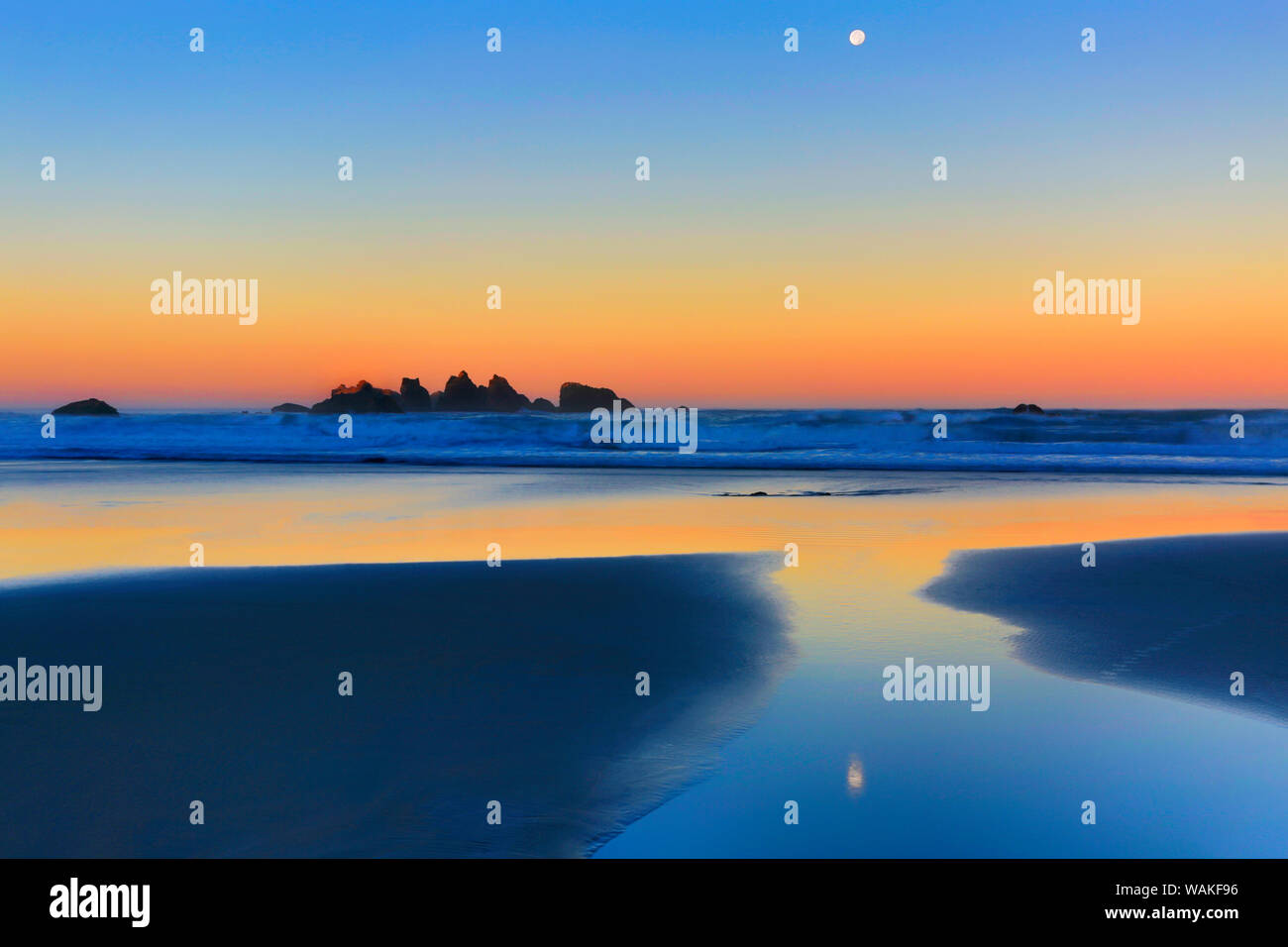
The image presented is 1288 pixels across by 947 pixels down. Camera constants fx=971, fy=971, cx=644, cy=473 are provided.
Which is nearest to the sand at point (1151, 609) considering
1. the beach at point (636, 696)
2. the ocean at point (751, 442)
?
the beach at point (636, 696)

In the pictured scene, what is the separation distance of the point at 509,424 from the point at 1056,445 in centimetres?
2298

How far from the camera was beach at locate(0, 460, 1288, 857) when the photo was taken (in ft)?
11.2

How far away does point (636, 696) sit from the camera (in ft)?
15.9

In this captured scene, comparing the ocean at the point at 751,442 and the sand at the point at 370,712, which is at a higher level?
the ocean at the point at 751,442

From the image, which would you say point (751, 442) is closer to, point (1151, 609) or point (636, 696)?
point (1151, 609)

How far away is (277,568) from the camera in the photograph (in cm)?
823

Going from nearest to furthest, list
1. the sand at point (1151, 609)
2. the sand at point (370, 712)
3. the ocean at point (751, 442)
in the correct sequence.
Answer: the sand at point (370, 712) → the sand at point (1151, 609) → the ocean at point (751, 442)

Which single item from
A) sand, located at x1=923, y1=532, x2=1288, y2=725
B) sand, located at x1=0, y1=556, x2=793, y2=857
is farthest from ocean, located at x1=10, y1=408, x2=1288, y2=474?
sand, located at x1=0, y1=556, x2=793, y2=857

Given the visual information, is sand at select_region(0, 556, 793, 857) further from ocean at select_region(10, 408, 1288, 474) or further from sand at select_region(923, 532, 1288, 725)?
ocean at select_region(10, 408, 1288, 474)

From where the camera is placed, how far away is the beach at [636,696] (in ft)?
11.2

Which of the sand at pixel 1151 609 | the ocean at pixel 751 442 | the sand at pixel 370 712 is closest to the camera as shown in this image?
the sand at pixel 370 712

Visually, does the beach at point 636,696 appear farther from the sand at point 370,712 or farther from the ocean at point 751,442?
the ocean at point 751,442
